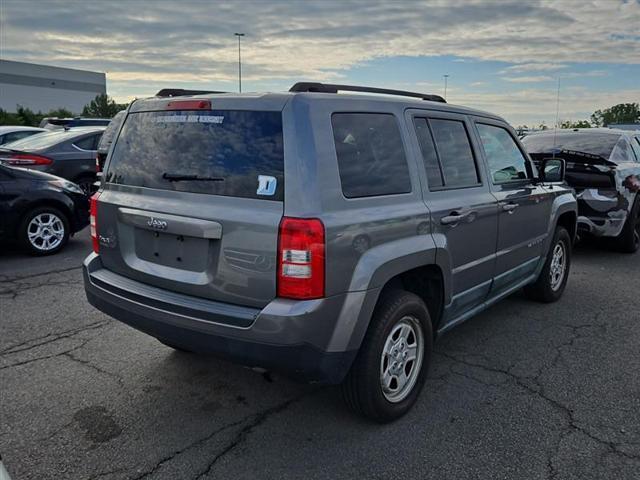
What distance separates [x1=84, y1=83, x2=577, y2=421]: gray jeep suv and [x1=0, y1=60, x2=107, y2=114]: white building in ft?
278

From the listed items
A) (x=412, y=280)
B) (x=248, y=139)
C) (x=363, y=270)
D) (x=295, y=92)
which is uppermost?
(x=295, y=92)

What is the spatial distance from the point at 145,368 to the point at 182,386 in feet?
1.37

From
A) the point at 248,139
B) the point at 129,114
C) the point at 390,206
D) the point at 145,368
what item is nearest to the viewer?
the point at 248,139

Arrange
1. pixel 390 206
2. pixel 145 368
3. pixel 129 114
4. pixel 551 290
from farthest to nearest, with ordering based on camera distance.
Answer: pixel 551 290 → pixel 145 368 → pixel 129 114 → pixel 390 206

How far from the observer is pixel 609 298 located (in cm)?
592

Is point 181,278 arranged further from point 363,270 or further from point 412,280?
point 412,280

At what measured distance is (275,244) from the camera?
268cm

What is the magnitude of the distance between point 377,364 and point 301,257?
83cm

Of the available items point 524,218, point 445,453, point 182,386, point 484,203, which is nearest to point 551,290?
point 524,218

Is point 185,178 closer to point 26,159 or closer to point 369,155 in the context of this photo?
point 369,155

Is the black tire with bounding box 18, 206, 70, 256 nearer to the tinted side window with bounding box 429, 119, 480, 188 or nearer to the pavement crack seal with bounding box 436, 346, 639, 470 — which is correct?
the pavement crack seal with bounding box 436, 346, 639, 470

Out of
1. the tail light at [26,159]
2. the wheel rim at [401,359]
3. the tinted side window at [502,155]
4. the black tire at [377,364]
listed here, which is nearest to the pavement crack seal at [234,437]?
the black tire at [377,364]

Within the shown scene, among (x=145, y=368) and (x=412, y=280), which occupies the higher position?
(x=412, y=280)

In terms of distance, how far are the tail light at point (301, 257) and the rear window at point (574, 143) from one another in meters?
6.28
